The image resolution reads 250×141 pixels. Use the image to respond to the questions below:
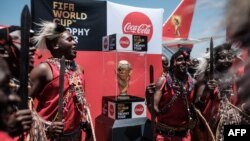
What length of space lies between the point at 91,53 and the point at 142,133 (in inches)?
84.3

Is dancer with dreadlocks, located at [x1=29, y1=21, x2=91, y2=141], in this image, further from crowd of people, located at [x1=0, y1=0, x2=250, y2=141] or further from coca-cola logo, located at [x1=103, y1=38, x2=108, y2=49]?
coca-cola logo, located at [x1=103, y1=38, x2=108, y2=49]

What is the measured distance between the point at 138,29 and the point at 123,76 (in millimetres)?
1997

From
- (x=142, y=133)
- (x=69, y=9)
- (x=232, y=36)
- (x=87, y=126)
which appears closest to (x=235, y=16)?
(x=232, y=36)

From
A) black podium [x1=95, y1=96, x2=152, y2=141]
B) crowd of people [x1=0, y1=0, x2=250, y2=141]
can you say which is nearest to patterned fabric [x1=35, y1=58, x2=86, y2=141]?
crowd of people [x1=0, y1=0, x2=250, y2=141]

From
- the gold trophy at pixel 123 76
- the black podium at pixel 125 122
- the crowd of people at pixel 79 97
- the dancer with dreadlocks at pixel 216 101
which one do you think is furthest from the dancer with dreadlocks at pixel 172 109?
the gold trophy at pixel 123 76

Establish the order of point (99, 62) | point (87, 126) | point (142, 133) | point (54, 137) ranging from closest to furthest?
point (54, 137), point (87, 126), point (142, 133), point (99, 62)

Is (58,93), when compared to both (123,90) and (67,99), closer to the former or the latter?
(67,99)

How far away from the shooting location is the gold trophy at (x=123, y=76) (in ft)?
18.8

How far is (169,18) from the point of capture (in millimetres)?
12883

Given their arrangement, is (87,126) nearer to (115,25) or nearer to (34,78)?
(34,78)

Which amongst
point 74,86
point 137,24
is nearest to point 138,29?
point 137,24

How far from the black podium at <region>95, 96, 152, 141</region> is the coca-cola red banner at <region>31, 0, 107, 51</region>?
4.84 feet

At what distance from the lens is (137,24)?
732cm

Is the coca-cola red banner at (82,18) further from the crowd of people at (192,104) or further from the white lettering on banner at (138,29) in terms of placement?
the crowd of people at (192,104)
